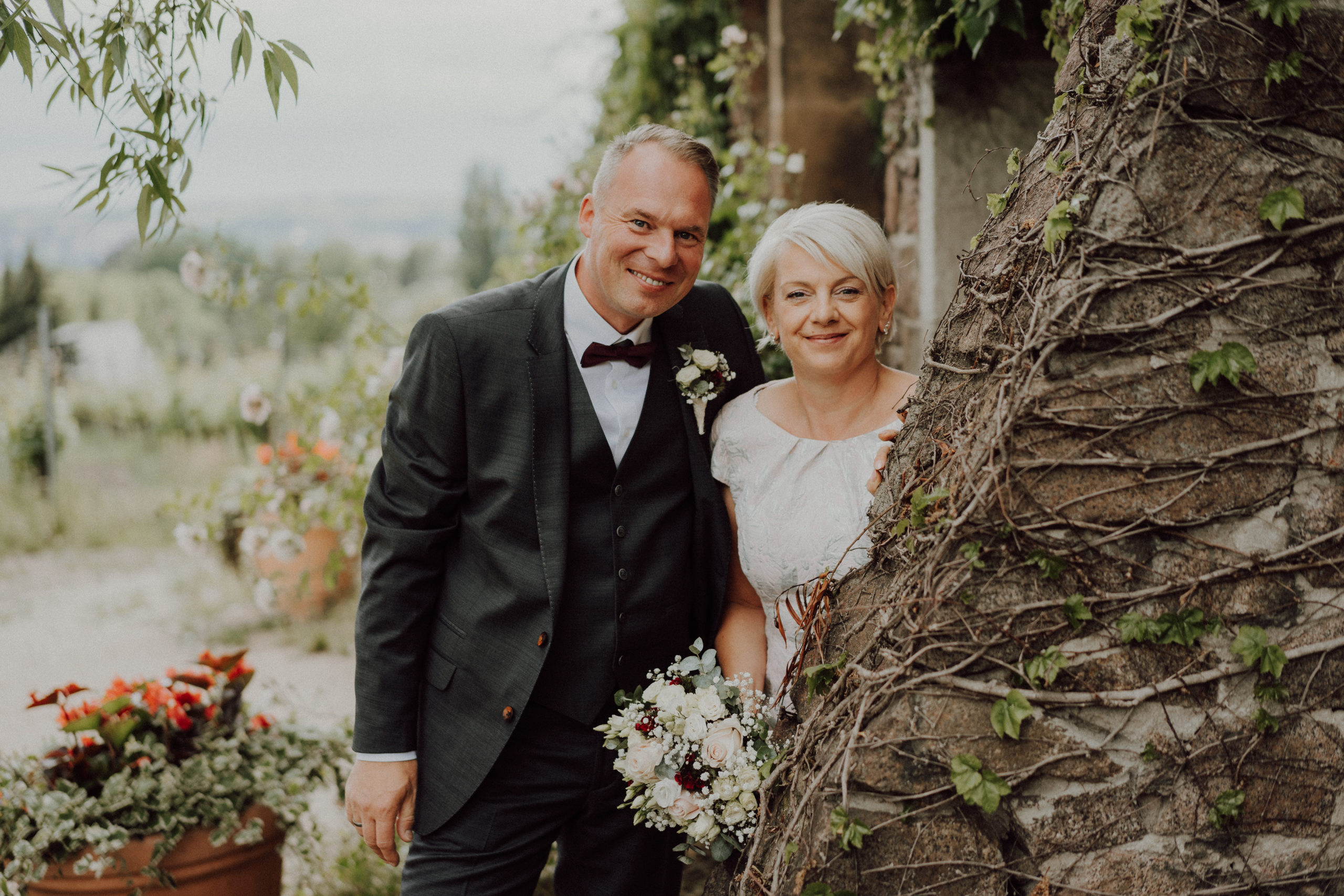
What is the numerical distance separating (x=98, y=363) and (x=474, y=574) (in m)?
11.9

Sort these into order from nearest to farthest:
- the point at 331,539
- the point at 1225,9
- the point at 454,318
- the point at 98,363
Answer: the point at 1225,9 → the point at 454,318 → the point at 331,539 → the point at 98,363

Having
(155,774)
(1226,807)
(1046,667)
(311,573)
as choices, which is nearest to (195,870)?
(155,774)

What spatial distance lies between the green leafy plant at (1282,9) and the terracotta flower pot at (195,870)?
3.04 m

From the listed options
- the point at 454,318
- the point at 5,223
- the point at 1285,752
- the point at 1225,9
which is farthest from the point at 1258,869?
the point at 5,223

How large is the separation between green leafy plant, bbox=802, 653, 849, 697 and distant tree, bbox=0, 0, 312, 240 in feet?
4.57

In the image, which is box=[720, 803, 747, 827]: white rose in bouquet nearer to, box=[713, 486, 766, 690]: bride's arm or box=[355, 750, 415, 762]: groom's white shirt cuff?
box=[713, 486, 766, 690]: bride's arm

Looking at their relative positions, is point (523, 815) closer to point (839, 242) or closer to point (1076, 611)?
point (1076, 611)

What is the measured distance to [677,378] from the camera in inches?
85.4

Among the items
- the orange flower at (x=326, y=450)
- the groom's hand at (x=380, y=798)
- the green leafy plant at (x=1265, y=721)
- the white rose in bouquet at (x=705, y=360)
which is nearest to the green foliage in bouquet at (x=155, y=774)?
the groom's hand at (x=380, y=798)

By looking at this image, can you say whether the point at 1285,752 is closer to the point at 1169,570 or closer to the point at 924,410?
the point at 1169,570

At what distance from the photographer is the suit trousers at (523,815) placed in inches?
82.4

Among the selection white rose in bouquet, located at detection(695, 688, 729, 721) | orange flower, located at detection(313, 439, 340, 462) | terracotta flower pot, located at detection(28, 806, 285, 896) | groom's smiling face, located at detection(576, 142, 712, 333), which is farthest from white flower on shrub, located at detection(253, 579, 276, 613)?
white rose in bouquet, located at detection(695, 688, 729, 721)

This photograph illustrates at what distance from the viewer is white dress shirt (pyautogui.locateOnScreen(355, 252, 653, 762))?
2139 millimetres

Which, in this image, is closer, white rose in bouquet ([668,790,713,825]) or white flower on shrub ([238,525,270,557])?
white rose in bouquet ([668,790,713,825])
